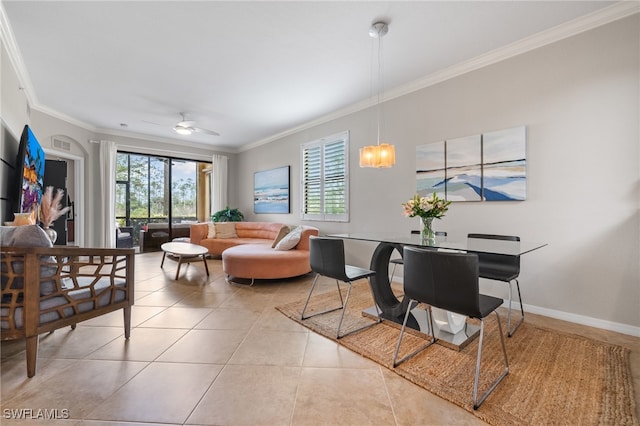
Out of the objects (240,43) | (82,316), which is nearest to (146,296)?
(82,316)

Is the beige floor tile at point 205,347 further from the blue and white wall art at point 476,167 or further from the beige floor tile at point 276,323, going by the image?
the blue and white wall art at point 476,167

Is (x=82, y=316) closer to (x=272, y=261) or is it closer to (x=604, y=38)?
(x=272, y=261)

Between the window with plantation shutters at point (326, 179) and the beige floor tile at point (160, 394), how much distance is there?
10.7ft

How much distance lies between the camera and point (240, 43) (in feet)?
9.07

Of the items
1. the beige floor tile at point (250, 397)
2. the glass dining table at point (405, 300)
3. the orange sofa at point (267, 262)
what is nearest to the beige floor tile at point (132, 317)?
the orange sofa at point (267, 262)

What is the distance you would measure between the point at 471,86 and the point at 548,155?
1.13 metres

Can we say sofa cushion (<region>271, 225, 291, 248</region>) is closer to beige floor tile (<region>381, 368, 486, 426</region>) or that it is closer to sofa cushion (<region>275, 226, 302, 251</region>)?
sofa cushion (<region>275, 226, 302, 251</region>)

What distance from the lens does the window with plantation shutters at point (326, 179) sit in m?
4.68

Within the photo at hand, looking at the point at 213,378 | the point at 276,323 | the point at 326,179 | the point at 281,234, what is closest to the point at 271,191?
the point at 326,179

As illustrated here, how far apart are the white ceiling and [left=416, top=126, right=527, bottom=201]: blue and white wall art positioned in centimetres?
92

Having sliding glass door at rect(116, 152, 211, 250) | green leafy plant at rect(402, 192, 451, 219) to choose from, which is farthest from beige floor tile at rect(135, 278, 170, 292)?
green leafy plant at rect(402, 192, 451, 219)

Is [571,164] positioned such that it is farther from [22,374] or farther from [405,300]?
[22,374]

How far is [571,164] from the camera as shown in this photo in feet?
8.36

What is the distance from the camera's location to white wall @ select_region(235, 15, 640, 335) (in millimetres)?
2307
